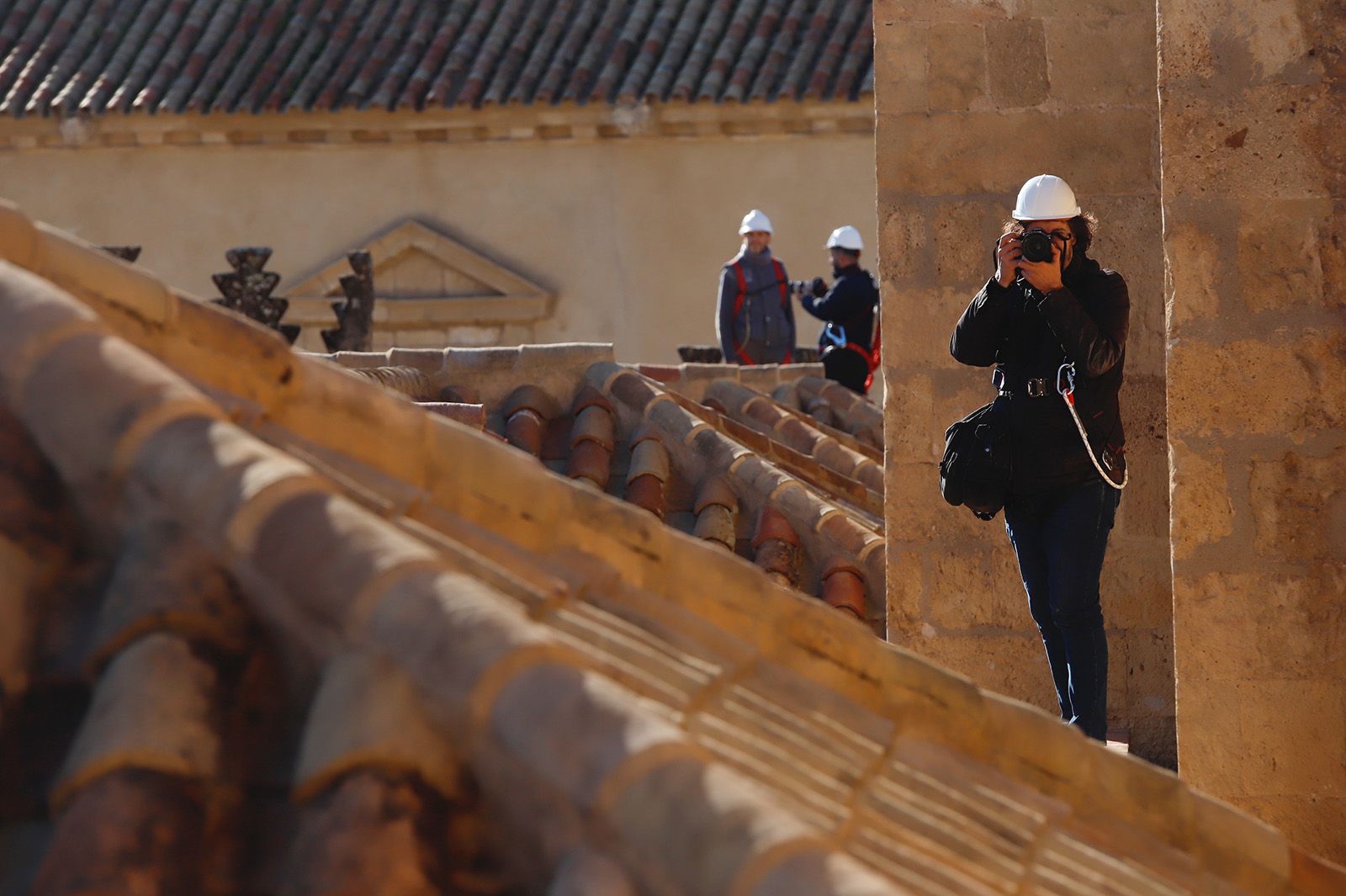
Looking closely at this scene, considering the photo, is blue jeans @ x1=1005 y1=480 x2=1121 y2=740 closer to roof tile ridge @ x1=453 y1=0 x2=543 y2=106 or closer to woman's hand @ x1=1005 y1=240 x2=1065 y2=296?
woman's hand @ x1=1005 y1=240 x2=1065 y2=296

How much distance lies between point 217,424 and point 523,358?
556 centimetres

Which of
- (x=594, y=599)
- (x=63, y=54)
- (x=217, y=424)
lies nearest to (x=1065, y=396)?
(x=594, y=599)

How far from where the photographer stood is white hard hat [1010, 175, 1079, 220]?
15.3 ft

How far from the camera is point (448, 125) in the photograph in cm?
1759

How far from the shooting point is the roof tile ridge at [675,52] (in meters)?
17.0

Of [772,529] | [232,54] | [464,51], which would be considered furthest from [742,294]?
[232,54]

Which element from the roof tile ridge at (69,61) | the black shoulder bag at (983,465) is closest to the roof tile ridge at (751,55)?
the roof tile ridge at (69,61)

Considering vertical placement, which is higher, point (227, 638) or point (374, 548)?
point (374, 548)

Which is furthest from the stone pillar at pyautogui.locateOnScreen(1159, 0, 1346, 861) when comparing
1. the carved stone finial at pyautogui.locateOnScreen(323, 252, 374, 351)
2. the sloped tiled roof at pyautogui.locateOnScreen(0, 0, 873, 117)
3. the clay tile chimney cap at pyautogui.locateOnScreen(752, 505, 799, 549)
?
the sloped tiled roof at pyautogui.locateOnScreen(0, 0, 873, 117)

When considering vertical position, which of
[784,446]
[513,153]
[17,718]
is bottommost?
[17,718]

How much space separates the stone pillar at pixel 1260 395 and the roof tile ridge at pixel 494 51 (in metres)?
13.5

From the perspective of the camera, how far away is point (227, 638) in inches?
75.8

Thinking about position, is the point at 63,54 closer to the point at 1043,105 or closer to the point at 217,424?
the point at 1043,105

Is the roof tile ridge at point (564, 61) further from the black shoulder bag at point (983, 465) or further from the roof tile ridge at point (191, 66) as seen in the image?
the black shoulder bag at point (983, 465)
